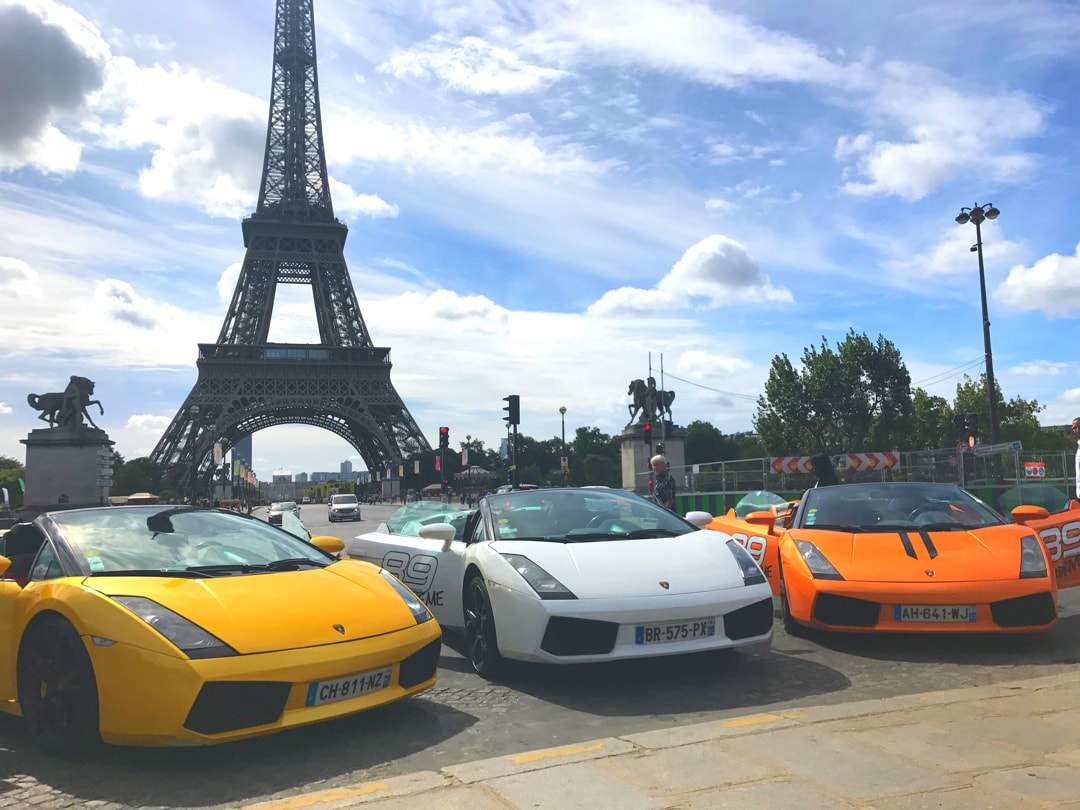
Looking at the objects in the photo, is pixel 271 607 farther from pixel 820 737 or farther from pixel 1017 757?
pixel 1017 757

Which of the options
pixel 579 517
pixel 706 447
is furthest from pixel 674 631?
pixel 706 447

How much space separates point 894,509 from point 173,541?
4914 mm

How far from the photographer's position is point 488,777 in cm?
327

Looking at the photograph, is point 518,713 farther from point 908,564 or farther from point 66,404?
point 66,404

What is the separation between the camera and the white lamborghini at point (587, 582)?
4.70 metres

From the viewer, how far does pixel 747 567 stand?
5266mm

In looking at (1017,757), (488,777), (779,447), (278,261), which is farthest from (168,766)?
(278,261)

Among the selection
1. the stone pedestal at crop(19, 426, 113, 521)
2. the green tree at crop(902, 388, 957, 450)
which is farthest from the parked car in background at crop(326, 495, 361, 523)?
the green tree at crop(902, 388, 957, 450)

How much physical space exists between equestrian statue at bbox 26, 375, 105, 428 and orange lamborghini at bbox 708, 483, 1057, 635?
3428 cm

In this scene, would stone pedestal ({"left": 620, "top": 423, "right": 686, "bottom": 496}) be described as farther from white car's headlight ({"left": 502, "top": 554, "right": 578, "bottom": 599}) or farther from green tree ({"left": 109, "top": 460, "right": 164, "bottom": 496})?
green tree ({"left": 109, "top": 460, "right": 164, "bottom": 496})

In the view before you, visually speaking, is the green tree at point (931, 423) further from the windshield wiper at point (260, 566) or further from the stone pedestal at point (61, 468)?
the windshield wiper at point (260, 566)

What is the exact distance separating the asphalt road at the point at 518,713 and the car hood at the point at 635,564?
0.55 metres

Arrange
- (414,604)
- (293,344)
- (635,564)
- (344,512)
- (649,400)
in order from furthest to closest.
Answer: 1. (293,344)
2. (344,512)
3. (649,400)
4. (635,564)
5. (414,604)

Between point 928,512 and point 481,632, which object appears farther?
point 928,512
